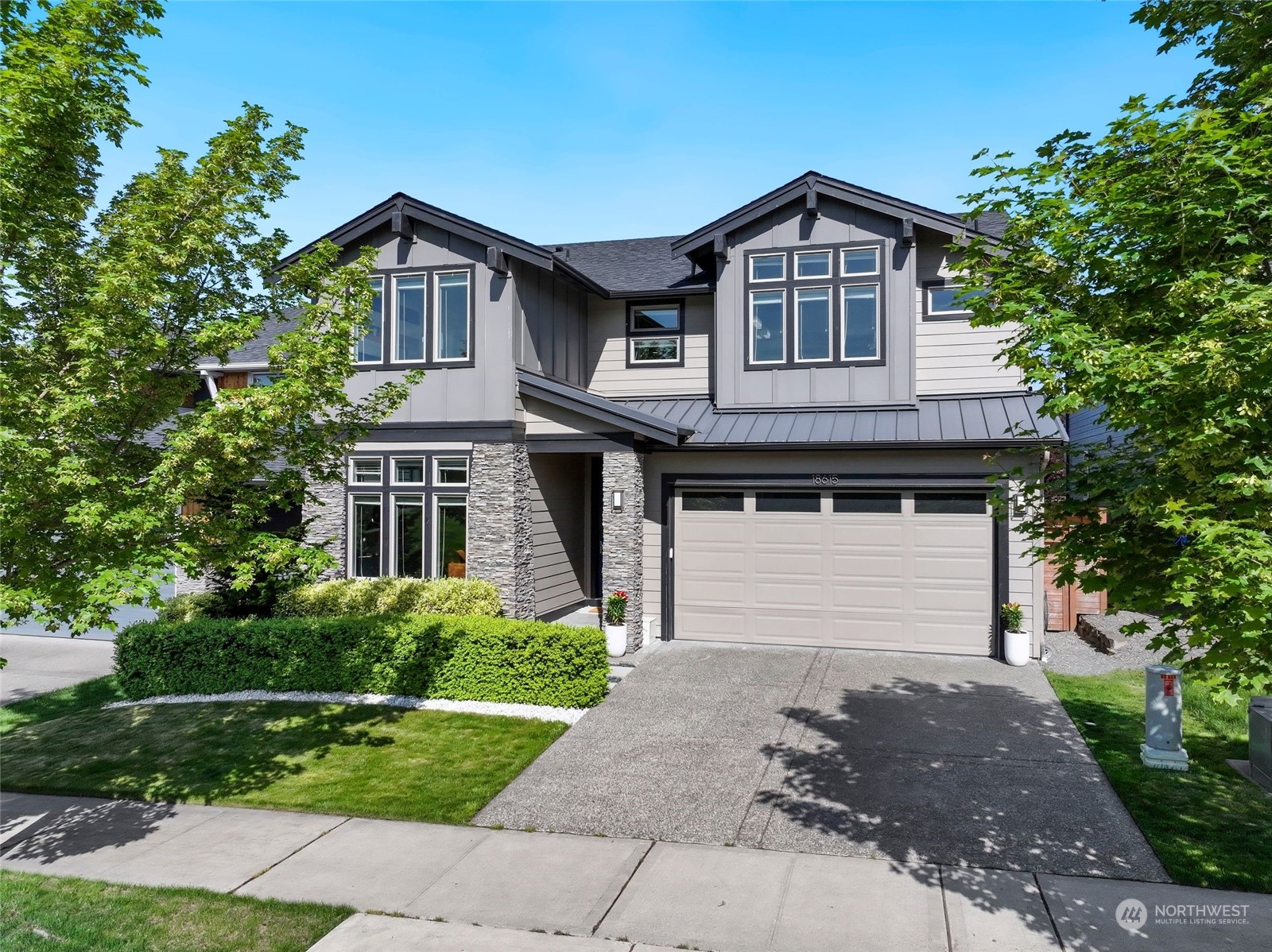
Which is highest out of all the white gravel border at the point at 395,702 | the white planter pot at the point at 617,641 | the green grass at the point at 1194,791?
the white planter pot at the point at 617,641

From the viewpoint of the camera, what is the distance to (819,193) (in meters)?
13.2

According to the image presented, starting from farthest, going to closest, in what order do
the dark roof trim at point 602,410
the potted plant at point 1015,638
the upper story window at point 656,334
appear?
the upper story window at point 656,334 < the dark roof trim at point 602,410 < the potted plant at point 1015,638

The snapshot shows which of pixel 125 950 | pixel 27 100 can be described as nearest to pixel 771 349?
pixel 27 100

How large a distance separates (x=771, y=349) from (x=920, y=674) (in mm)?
5821

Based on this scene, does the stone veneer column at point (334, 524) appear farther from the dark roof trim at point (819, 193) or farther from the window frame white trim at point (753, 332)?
the dark roof trim at point (819, 193)

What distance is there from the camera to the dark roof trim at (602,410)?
12344 mm

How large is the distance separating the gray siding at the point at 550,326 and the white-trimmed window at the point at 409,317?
1.72m

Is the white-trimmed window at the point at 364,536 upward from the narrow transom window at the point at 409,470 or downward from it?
downward

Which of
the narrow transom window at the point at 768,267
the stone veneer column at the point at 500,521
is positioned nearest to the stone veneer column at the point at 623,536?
the stone veneer column at the point at 500,521

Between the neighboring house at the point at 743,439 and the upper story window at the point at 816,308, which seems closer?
the neighboring house at the point at 743,439

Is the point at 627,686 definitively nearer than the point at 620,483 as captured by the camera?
Yes

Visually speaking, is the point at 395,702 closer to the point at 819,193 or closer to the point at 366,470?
the point at 366,470

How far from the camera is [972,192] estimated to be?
5.21m

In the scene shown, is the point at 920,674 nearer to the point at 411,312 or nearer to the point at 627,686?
the point at 627,686
